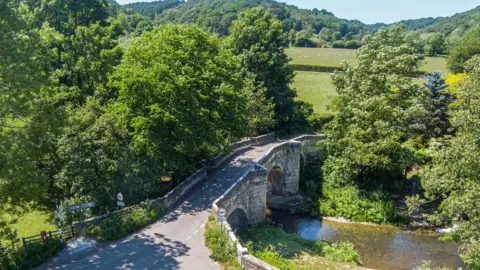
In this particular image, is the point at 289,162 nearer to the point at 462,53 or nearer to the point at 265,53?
the point at 265,53

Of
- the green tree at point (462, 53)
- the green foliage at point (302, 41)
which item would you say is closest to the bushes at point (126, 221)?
the green tree at point (462, 53)

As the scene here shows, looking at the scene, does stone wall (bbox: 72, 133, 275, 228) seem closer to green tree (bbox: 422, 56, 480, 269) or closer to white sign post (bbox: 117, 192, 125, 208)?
white sign post (bbox: 117, 192, 125, 208)

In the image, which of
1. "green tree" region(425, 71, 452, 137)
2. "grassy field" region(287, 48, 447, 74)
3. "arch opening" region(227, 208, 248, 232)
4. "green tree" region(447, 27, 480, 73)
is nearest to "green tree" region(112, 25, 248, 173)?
"arch opening" region(227, 208, 248, 232)

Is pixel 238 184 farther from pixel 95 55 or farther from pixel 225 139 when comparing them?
pixel 95 55

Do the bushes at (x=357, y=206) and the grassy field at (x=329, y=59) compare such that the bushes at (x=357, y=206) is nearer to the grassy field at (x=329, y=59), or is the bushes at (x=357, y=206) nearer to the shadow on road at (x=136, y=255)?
the shadow on road at (x=136, y=255)

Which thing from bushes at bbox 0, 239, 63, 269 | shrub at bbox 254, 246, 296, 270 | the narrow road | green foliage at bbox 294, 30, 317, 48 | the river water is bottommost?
the river water

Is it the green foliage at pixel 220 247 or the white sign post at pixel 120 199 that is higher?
the white sign post at pixel 120 199
